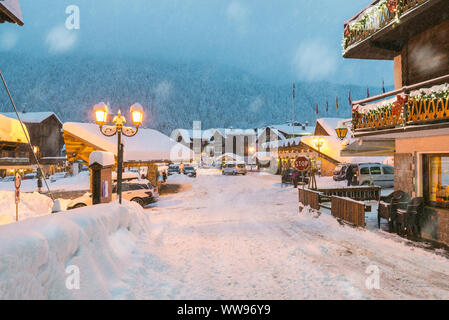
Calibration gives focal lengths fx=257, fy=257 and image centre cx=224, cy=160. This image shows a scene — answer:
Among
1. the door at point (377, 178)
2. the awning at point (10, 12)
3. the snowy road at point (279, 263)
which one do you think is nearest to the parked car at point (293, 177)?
the door at point (377, 178)

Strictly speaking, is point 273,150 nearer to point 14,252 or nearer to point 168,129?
point 14,252

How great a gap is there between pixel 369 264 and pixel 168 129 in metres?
155

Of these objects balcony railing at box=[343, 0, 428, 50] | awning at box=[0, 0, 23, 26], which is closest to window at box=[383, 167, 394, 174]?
balcony railing at box=[343, 0, 428, 50]

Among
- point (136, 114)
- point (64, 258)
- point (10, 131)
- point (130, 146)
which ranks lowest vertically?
point (64, 258)

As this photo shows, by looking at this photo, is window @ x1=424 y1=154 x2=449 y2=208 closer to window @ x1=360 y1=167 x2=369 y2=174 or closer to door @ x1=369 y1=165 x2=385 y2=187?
window @ x1=360 y1=167 x2=369 y2=174

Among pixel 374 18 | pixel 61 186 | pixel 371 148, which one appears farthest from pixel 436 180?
pixel 61 186

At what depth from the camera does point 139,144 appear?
19.7 meters

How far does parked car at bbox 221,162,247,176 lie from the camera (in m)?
38.9

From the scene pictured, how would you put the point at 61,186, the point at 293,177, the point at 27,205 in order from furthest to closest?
1. the point at 61,186
2. the point at 293,177
3. the point at 27,205

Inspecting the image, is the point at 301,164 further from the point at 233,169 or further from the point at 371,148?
the point at 233,169

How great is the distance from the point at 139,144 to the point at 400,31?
16954mm

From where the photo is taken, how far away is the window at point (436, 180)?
8.08 meters

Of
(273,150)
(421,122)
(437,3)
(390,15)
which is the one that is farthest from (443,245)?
(273,150)
